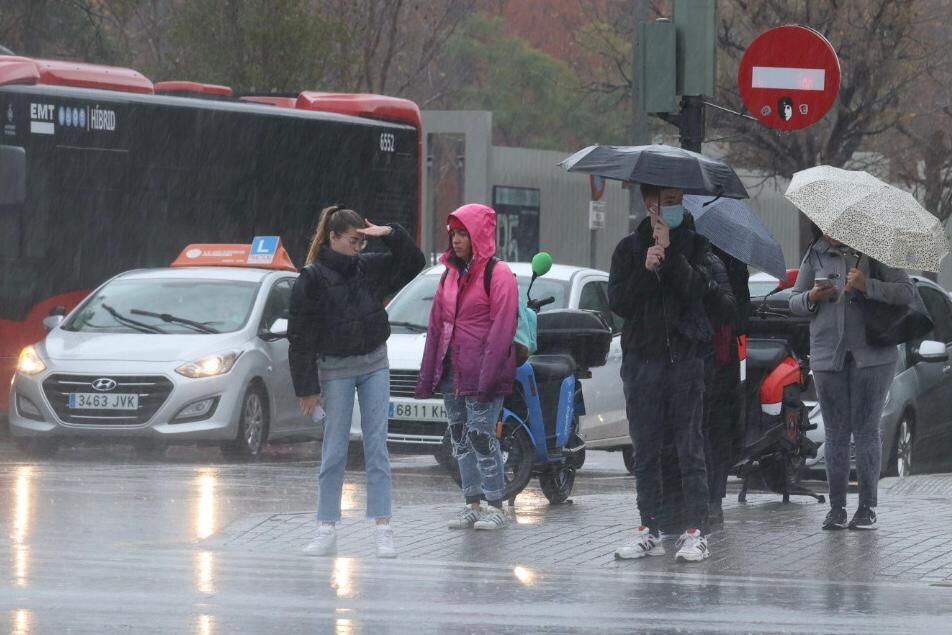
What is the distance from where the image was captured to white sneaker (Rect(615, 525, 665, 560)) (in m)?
10.2

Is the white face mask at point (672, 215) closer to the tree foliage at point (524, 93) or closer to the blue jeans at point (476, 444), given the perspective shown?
the blue jeans at point (476, 444)

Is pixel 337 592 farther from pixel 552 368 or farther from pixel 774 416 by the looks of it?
pixel 774 416

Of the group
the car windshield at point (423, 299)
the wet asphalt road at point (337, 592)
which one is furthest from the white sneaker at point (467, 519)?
the car windshield at point (423, 299)

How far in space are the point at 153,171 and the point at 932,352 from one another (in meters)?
8.16

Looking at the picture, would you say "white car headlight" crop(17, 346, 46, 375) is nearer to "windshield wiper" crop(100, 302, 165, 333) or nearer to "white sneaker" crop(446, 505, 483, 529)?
"windshield wiper" crop(100, 302, 165, 333)

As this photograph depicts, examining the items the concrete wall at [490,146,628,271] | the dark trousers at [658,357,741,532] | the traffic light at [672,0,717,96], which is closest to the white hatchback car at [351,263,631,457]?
the dark trousers at [658,357,741,532]

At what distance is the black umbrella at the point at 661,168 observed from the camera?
995 cm

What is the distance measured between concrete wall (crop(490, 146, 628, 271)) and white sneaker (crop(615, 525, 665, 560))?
91.2 ft

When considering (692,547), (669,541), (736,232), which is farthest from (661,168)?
(669,541)

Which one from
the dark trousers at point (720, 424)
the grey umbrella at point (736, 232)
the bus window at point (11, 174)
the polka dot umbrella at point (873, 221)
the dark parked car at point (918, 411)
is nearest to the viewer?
the grey umbrella at point (736, 232)

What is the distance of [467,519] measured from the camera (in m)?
11.6

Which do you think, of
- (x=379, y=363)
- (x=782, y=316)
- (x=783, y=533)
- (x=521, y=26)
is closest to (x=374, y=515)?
(x=379, y=363)

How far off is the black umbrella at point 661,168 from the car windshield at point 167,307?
729 centimetres

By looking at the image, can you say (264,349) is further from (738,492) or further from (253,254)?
(738,492)
